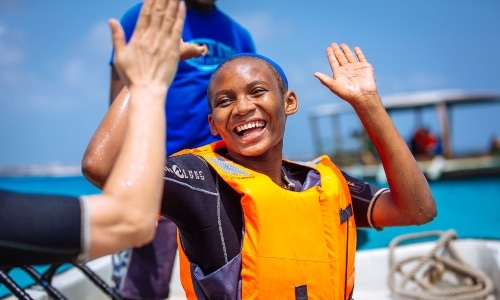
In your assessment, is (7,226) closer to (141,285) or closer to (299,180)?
(299,180)

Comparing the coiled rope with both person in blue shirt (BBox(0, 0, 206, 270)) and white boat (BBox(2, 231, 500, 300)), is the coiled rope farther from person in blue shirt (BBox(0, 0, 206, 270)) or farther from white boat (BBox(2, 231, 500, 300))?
person in blue shirt (BBox(0, 0, 206, 270))

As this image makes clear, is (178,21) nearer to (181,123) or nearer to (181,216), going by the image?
(181,216)

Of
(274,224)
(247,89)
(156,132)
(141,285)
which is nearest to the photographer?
(156,132)

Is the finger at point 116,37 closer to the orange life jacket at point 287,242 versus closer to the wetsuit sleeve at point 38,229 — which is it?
the wetsuit sleeve at point 38,229

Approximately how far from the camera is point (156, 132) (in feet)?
4.32

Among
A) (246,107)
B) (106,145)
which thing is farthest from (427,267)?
(106,145)

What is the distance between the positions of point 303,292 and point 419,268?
2.35m

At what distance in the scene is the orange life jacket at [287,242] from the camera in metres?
1.96

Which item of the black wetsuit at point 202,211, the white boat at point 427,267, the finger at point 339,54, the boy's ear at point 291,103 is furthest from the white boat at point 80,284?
the white boat at point 427,267

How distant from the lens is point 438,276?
416 centimetres

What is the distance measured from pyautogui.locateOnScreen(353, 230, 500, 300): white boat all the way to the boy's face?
7.07 ft

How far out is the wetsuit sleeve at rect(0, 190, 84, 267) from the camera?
1183 mm

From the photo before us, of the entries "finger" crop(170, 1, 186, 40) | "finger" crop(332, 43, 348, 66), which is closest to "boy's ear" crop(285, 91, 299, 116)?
"finger" crop(332, 43, 348, 66)

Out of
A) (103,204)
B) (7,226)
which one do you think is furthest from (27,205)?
(103,204)
